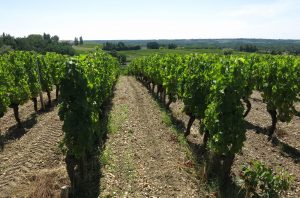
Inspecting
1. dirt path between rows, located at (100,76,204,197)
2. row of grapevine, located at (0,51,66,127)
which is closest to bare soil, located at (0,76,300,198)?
dirt path between rows, located at (100,76,204,197)

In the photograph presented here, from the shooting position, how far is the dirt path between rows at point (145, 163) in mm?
12203

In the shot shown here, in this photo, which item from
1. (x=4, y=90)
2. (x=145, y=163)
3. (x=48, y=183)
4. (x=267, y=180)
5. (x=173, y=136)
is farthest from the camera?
(x=4, y=90)

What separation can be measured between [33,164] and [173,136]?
8143mm

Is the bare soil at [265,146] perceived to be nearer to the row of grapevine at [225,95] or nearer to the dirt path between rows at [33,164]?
the row of grapevine at [225,95]

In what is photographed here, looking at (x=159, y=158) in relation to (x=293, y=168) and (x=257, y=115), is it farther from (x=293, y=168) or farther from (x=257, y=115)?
(x=257, y=115)

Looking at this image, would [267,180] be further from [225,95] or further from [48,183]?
[48,183]

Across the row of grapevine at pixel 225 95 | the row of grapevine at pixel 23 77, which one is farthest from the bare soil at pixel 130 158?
the row of grapevine at pixel 23 77

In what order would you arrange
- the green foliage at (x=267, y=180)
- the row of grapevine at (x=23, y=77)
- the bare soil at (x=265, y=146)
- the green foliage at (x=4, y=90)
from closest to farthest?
the green foliage at (x=267, y=180) < the bare soil at (x=265, y=146) < the green foliage at (x=4, y=90) < the row of grapevine at (x=23, y=77)

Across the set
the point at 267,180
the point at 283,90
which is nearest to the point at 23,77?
the point at 283,90

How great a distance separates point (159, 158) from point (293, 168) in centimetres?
679

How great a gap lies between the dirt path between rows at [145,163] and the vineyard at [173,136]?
0.04 metres

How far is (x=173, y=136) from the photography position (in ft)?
60.8

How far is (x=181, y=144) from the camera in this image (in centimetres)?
1728

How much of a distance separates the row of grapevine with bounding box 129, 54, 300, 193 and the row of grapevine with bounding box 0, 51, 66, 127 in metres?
8.25
